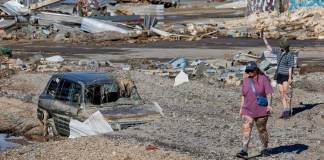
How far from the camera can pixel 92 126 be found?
51.3 ft

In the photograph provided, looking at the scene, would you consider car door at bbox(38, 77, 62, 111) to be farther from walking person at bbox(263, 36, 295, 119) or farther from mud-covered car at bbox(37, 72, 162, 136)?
walking person at bbox(263, 36, 295, 119)

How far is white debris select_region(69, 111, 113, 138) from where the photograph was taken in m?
15.5

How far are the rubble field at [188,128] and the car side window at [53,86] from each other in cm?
114

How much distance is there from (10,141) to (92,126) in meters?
3.19

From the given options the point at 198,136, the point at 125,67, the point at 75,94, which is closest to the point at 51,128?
the point at 75,94

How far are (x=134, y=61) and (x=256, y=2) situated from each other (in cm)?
2472

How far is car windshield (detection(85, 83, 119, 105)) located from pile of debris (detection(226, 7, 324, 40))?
25.7 m

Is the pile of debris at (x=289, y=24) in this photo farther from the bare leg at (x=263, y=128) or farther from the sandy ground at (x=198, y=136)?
the bare leg at (x=263, y=128)

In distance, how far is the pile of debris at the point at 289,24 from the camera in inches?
1652

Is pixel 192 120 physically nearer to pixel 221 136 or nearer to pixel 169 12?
pixel 221 136

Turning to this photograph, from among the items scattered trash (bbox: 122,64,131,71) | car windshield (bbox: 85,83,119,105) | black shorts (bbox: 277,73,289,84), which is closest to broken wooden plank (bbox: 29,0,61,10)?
scattered trash (bbox: 122,64,131,71)

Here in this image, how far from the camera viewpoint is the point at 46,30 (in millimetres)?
47062

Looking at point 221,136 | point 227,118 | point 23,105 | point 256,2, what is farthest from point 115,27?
point 221,136

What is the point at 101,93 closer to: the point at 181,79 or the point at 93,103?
the point at 93,103
